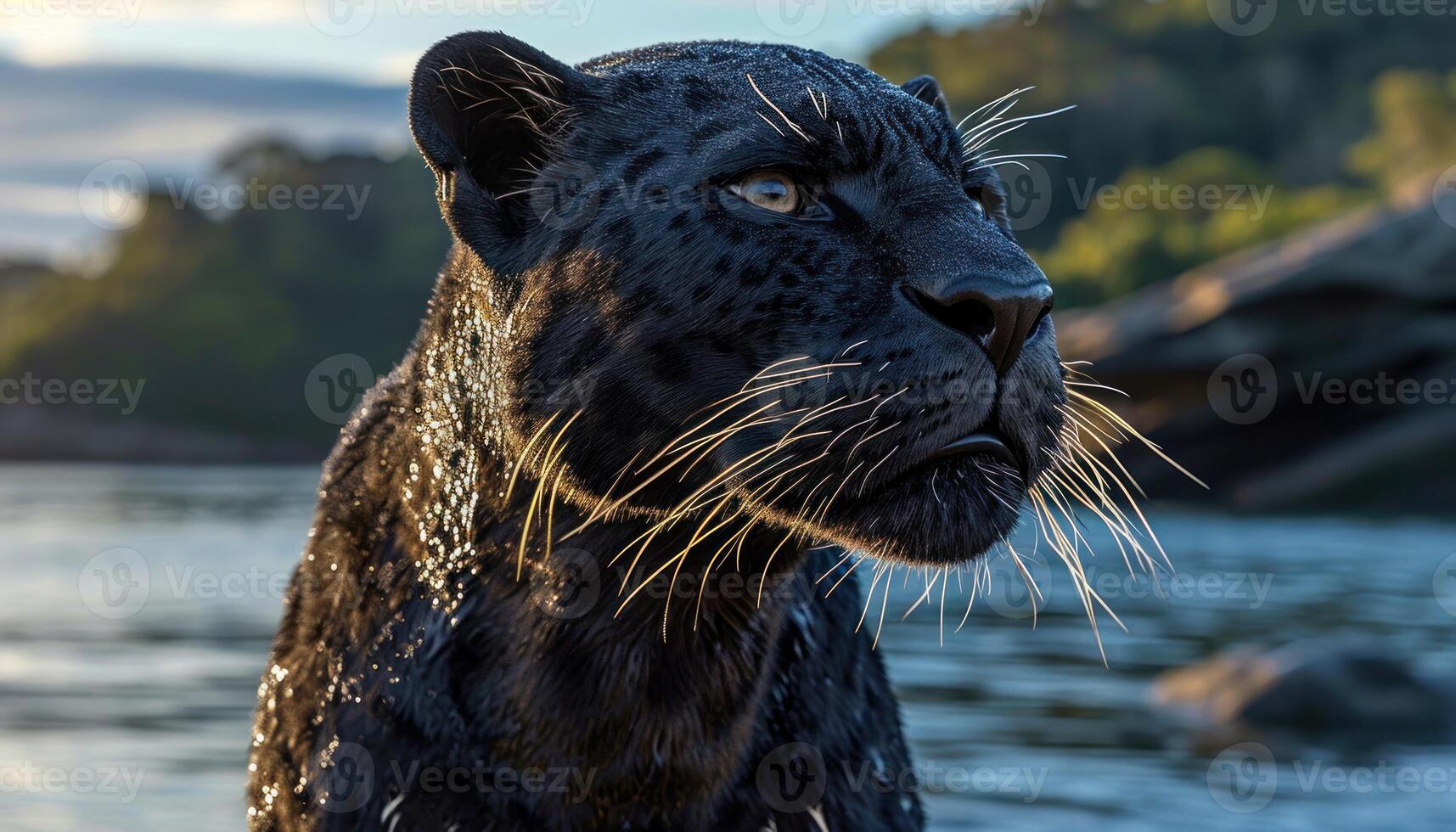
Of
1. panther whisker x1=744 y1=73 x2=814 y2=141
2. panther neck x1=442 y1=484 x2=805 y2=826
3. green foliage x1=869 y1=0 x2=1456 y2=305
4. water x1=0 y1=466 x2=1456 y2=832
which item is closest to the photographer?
panther whisker x1=744 y1=73 x2=814 y2=141

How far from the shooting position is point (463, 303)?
15.1 ft

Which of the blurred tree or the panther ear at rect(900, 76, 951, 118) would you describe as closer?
the panther ear at rect(900, 76, 951, 118)

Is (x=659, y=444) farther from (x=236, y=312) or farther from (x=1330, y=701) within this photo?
(x=236, y=312)

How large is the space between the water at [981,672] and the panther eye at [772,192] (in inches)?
166

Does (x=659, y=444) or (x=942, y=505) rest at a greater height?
(x=659, y=444)

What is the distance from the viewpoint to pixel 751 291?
4.10 m

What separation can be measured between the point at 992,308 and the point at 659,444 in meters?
0.90

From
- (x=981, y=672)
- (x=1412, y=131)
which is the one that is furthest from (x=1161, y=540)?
(x=1412, y=131)

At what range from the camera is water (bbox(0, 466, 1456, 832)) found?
11.1 meters

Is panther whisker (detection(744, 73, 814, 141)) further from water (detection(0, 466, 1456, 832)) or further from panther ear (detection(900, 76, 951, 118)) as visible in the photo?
water (detection(0, 466, 1456, 832))

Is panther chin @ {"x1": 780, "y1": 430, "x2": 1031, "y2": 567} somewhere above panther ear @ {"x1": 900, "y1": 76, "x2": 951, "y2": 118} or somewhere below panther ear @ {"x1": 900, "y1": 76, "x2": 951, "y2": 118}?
below

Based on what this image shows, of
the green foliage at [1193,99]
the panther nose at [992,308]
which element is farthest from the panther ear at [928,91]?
the green foliage at [1193,99]

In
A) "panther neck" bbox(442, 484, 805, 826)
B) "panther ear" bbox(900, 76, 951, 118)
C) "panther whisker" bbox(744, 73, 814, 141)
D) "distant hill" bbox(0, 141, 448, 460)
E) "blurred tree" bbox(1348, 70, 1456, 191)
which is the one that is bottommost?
"panther neck" bbox(442, 484, 805, 826)

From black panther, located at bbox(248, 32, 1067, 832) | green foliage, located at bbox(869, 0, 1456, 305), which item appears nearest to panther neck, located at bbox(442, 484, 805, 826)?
black panther, located at bbox(248, 32, 1067, 832)
